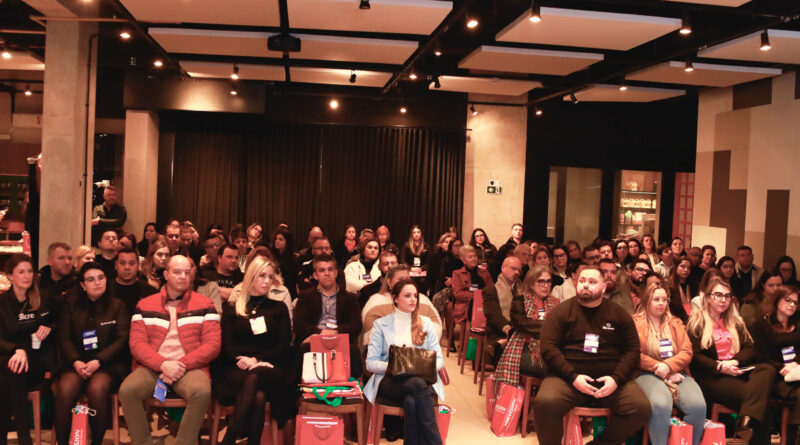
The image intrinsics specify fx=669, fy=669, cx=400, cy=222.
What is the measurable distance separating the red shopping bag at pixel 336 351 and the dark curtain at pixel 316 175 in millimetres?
6290

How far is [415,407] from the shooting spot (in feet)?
13.1

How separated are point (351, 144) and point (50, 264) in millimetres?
6015

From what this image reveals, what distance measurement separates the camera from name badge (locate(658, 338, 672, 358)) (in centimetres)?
440

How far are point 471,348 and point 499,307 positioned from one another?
878mm

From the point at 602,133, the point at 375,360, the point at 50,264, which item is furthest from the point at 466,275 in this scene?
the point at 602,133

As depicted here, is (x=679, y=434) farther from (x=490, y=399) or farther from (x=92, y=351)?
(x=92, y=351)

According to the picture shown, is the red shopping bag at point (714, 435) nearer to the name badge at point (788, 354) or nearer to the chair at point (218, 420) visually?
the name badge at point (788, 354)

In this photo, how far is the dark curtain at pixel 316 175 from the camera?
10242 mm

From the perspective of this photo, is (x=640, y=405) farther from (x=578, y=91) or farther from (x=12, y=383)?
(x=578, y=91)

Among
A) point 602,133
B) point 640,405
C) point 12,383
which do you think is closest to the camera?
point 12,383

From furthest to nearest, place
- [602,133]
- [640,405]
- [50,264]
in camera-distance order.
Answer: [602,133] → [50,264] → [640,405]

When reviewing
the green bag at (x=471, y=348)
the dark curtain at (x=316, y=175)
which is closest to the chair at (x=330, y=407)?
the green bag at (x=471, y=348)

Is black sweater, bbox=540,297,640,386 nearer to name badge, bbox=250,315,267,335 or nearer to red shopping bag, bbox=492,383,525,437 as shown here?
red shopping bag, bbox=492,383,525,437

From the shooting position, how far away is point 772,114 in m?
8.17
